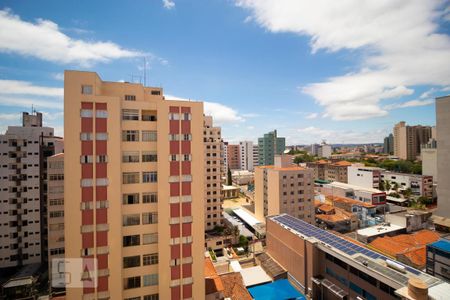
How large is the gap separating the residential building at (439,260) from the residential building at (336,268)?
11.5 metres

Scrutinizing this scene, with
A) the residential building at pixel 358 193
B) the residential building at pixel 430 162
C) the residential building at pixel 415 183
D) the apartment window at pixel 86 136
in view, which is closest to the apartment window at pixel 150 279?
the apartment window at pixel 86 136

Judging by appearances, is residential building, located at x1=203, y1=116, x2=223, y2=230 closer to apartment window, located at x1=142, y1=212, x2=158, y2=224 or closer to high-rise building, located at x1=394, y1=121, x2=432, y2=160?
apartment window, located at x1=142, y1=212, x2=158, y2=224

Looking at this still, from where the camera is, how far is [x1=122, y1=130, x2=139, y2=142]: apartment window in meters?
19.6

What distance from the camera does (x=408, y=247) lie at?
37.4 metres

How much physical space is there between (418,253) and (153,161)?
44666mm

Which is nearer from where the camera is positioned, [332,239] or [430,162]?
[332,239]

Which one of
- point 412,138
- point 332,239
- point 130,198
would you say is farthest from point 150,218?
point 412,138

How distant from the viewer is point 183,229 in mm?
20109

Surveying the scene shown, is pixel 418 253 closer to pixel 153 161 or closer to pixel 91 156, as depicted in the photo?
pixel 153 161

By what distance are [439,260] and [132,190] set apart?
42492 mm

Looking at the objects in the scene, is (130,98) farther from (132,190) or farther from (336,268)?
(336,268)

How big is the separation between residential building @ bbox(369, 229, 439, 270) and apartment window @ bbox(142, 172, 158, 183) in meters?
41.2

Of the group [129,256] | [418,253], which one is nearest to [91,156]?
[129,256]

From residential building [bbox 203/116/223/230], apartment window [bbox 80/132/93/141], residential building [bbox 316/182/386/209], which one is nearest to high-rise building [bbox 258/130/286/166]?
residential building [bbox 316/182/386/209]
